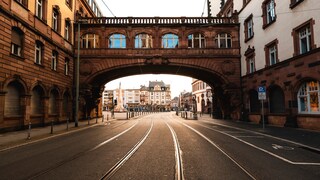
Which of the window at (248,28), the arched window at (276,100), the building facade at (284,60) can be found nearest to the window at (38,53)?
the building facade at (284,60)

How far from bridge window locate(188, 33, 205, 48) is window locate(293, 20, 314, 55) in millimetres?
12680

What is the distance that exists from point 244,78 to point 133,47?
1381 centimetres

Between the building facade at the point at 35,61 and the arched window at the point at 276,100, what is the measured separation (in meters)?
20.0

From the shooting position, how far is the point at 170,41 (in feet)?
92.1

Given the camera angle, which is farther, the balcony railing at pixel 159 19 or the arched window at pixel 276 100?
the balcony railing at pixel 159 19

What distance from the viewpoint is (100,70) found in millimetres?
27062

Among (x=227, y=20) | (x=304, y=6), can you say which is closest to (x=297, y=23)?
(x=304, y=6)

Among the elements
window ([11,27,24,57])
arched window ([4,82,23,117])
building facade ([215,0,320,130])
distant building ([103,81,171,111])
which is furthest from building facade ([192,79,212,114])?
distant building ([103,81,171,111])

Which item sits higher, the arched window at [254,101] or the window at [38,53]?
the window at [38,53]

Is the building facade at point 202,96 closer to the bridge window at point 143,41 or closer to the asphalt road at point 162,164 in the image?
the bridge window at point 143,41

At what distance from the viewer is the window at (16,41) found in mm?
15500

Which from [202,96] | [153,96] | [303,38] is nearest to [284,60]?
[303,38]

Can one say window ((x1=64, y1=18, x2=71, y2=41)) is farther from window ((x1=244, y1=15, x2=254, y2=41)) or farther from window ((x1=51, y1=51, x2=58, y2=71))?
window ((x1=244, y1=15, x2=254, y2=41))

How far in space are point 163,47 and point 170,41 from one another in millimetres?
1207
